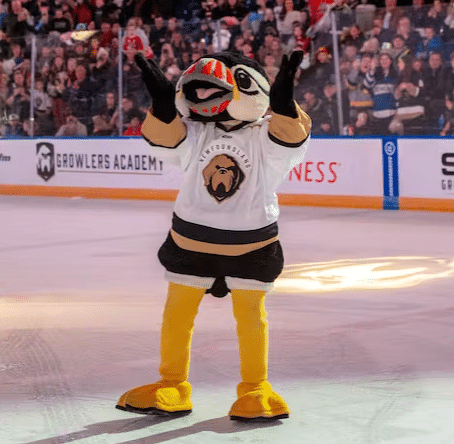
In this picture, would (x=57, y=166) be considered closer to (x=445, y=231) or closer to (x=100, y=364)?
(x=445, y=231)

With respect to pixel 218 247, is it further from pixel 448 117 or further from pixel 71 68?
pixel 71 68

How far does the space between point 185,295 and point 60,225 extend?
6494 millimetres

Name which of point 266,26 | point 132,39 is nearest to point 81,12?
point 132,39

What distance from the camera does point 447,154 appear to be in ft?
33.6

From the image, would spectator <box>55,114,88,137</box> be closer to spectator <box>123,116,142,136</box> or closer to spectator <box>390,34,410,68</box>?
spectator <box>123,116,142,136</box>

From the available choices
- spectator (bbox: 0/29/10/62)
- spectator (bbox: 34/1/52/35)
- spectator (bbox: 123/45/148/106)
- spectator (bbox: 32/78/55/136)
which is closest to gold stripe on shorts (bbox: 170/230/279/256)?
spectator (bbox: 123/45/148/106)

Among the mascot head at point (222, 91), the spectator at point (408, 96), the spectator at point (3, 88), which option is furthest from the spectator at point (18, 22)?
the mascot head at point (222, 91)

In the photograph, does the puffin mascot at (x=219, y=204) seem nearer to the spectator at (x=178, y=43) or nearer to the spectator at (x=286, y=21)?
the spectator at (x=286, y=21)

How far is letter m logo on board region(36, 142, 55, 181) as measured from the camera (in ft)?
44.7

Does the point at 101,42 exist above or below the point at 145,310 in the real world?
above

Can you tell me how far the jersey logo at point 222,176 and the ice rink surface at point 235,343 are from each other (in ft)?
2.58

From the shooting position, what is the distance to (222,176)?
334 centimetres

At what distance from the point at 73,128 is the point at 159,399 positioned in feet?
33.3

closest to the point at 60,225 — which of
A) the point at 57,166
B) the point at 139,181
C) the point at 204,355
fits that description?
the point at 139,181
